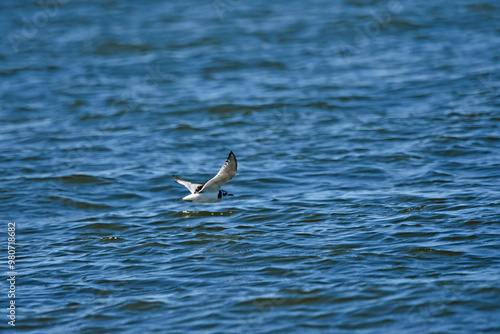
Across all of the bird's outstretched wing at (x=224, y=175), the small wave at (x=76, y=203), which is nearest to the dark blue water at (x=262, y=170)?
the small wave at (x=76, y=203)

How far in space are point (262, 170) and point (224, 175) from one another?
3676 millimetres

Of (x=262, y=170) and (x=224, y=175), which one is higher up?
(x=224, y=175)

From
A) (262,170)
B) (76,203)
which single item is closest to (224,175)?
(262,170)

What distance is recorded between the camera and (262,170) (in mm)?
12352

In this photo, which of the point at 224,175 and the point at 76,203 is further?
the point at 76,203

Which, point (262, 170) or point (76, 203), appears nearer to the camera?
point (76, 203)

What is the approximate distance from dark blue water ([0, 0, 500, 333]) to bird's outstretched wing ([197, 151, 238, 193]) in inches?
33.4

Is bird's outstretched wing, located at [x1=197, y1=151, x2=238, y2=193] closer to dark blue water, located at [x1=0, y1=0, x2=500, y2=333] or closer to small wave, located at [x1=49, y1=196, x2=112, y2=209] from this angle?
dark blue water, located at [x1=0, y1=0, x2=500, y2=333]

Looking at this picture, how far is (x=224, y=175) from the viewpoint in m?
8.72

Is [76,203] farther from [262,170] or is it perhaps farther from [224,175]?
[224,175]

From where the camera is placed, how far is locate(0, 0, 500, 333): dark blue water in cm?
780

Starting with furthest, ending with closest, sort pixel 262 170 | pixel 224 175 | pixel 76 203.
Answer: pixel 262 170 < pixel 76 203 < pixel 224 175

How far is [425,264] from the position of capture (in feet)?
27.3

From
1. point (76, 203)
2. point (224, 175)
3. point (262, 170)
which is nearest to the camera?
point (224, 175)
